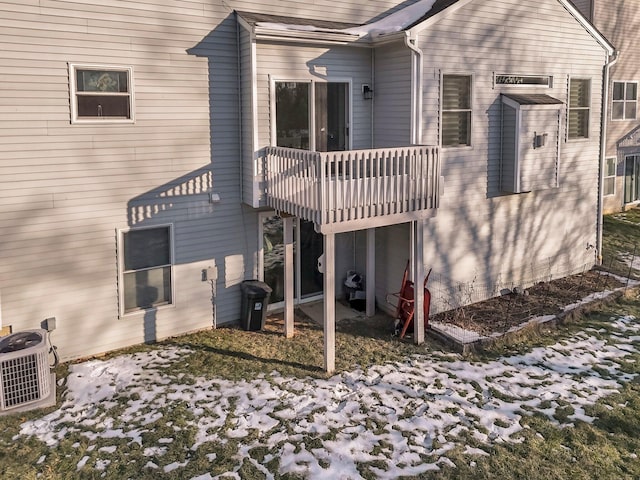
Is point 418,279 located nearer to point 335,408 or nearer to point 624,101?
point 335,408

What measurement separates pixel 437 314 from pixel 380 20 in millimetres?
5903

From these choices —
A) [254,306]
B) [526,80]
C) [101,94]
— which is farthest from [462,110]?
[101,94]

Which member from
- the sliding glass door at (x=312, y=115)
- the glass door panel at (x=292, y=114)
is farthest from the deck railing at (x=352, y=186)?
the sliding glass door at (x=312, y=115)

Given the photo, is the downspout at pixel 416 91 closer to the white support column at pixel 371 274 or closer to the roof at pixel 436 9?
the roof at pixel 436 9

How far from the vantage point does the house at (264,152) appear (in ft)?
27.5

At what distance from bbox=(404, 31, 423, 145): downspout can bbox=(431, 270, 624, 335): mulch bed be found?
3.43 m

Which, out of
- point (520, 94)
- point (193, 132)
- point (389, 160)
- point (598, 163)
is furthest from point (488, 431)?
point (598, 163)

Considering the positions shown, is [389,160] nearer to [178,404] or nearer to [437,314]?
[437,314]

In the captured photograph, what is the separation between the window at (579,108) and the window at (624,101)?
757 cm

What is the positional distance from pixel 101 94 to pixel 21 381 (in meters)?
4.26

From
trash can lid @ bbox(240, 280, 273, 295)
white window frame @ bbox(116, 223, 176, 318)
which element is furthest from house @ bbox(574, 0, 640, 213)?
white window frame @ bbox(116, 223, 176, 318)

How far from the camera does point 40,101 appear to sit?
820 centimetres

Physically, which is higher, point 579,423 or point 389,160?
point 389,160

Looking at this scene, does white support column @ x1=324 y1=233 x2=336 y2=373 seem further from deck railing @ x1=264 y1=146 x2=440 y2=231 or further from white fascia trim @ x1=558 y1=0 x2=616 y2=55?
white fascia trim @ x1=558 y1=0 x2=616 y2=55
